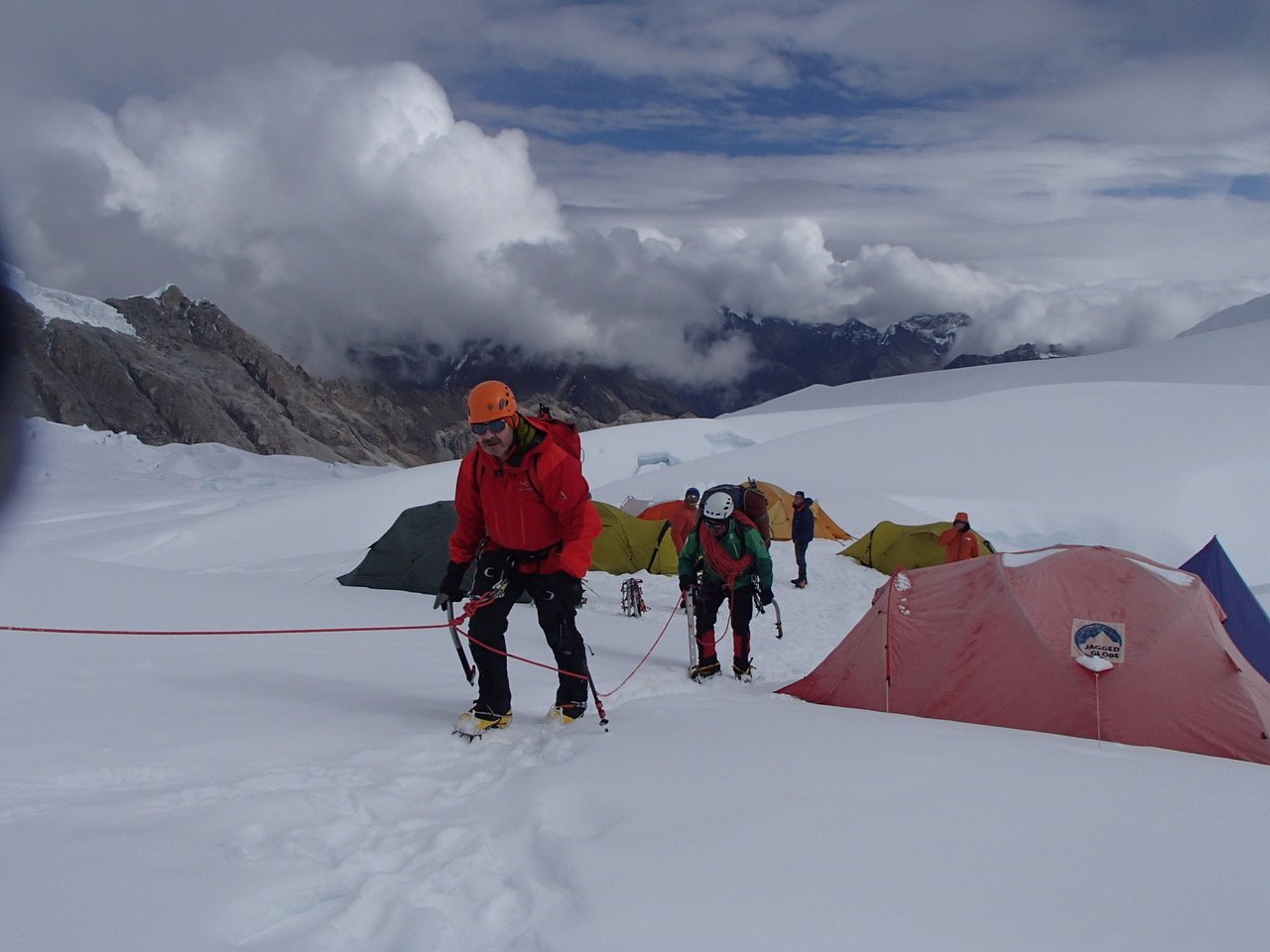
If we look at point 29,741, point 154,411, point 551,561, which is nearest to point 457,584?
point 551,561

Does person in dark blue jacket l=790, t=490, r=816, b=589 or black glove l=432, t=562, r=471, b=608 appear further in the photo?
person in dark blue jacket l=790, t=490, r=816, b=589

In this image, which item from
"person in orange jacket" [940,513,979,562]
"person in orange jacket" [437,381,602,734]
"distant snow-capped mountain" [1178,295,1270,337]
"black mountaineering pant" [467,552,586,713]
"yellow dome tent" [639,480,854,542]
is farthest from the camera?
"distant snow-capped mountain" [1178,295,1270,337]

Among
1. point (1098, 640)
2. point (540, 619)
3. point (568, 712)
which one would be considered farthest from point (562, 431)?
point (1098, 640)

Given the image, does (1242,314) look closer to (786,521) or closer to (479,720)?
(786,521)

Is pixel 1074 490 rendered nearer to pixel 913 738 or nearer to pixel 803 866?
pixel 913 738

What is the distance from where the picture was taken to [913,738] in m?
4.14

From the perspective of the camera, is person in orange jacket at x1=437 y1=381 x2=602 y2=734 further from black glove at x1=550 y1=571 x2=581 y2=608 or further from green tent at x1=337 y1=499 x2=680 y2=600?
green tent at x1=337 y1=499 x2=680 y2=600

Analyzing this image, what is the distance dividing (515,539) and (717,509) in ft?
9.15

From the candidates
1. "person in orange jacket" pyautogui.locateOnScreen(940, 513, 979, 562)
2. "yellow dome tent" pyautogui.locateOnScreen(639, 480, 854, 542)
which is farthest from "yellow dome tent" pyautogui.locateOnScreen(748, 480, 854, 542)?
"person in orange jacket" pyautogui.locateOnScreen(940, 513, 979, 562)

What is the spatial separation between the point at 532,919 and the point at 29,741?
226 centimetres

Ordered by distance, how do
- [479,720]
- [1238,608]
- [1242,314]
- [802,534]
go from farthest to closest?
[1242,314], [802,534], [1238,608], [479,720]

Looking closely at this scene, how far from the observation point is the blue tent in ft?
25.6

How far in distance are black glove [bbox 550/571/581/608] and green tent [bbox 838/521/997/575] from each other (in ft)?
39.6

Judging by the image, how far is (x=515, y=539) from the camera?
4.73 meters
